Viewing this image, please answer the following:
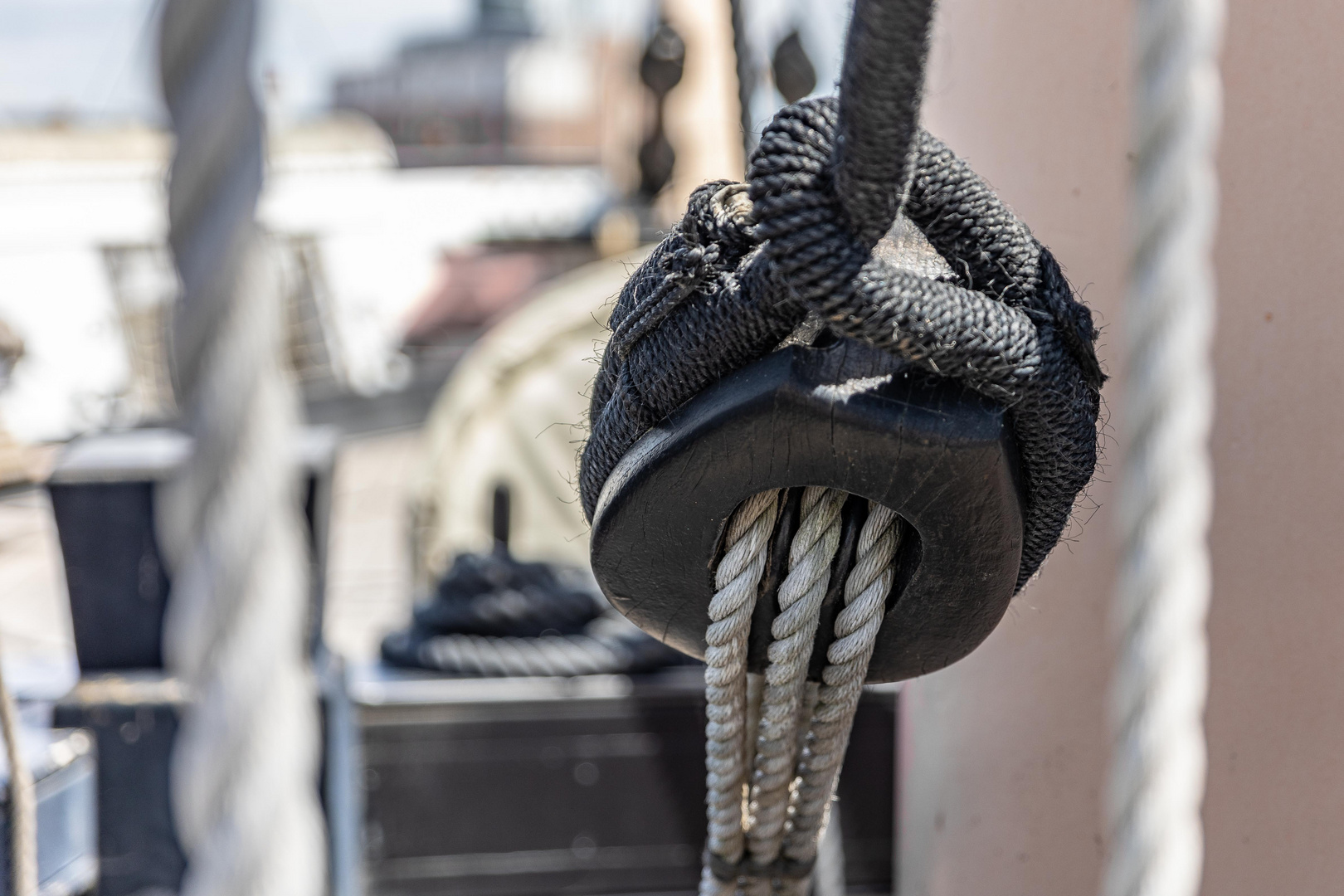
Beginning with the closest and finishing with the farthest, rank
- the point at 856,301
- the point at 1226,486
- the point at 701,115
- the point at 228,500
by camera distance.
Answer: the point at 228,500 → the point at 856,301 → the point at 1226,486 → the point at 701,115

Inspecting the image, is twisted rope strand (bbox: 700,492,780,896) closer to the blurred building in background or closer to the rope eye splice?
the rope eye splice

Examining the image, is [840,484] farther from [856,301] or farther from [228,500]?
[228,500]

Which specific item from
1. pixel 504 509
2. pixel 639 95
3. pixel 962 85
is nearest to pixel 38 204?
pixel 639 95

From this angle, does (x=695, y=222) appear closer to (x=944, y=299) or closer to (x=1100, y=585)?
(x=944, y=299)

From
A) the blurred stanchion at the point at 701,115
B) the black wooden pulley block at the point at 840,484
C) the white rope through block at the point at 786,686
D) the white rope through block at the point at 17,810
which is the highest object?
the blurred stanchion at the point at 701,115

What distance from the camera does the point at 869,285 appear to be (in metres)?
0.32

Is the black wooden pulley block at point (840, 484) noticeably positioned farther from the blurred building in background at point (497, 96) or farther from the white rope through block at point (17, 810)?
the blurred building in background at point (497, 96)

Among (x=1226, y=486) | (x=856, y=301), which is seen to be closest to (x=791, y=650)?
(x=856, y=301)

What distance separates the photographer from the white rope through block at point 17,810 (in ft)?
2.17

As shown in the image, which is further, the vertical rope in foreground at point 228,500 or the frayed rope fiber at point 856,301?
the frayed rope fiber at point 856,301

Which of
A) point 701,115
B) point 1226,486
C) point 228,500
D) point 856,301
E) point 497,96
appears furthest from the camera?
point 497,96

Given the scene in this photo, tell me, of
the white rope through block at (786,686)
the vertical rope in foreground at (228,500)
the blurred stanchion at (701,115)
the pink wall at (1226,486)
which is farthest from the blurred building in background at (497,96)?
the vertical rope in foreground at (228,500)

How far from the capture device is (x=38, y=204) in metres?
6.14

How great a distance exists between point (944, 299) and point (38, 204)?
277 inches
